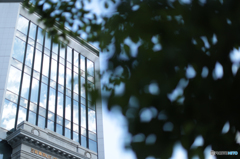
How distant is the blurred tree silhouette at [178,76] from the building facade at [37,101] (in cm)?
1552

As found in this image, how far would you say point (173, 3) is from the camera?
111 inches

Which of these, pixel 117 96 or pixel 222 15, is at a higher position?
pixel 222 15

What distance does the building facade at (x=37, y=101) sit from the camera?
2016 cm

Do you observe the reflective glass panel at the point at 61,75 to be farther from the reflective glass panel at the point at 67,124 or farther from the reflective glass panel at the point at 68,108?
the reflective glass panel at the point at 67,124

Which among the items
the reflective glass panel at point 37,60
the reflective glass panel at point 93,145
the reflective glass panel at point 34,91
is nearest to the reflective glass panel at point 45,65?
the reflective glass panel at point 37,60

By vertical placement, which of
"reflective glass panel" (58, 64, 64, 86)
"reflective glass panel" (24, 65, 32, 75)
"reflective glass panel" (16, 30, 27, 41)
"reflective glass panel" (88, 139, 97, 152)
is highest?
"reflective glass panel" (16, 30, 27, 41)

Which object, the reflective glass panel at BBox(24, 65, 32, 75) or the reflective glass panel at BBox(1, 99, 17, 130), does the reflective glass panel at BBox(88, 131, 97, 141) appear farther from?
the reflective glass panel at BBox(1, 99, 17, 130)

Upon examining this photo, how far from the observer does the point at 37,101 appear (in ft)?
77.8

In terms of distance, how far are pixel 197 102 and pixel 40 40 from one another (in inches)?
1066

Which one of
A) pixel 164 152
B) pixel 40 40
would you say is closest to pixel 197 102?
pixel 164 152

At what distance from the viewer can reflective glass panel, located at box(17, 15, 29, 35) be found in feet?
85.8

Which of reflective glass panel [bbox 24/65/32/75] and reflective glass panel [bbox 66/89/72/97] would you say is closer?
reflective glass panel [bbox 24/65/32/75]

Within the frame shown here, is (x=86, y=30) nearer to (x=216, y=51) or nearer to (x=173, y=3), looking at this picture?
(x=173, y=3)

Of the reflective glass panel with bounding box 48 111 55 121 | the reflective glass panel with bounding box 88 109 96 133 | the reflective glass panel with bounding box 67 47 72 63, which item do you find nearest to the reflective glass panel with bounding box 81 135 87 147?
the reflective glass panel with bounding box 88 109 96 133
